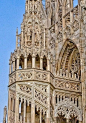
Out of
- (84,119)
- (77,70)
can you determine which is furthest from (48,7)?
(84,119)

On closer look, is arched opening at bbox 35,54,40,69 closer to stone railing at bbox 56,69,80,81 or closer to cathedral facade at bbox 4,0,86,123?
cathedral facade at bbox 4,0,86,123

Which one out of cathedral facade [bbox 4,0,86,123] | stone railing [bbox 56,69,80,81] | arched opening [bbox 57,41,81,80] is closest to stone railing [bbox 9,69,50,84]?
cathedral facade [bbox 4,0,86,123]

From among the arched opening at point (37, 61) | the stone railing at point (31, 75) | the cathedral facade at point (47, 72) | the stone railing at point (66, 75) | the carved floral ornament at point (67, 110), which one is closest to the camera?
the cathedral facade at point (47, 72)

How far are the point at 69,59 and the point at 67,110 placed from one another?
3901 mm

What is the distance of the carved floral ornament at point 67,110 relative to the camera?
21938 mm

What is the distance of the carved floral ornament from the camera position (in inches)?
864

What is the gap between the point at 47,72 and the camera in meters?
21.8

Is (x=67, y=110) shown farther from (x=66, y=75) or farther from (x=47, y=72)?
(x=47, y=72)

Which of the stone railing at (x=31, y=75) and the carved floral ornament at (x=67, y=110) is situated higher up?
the stone railing at (x=31, y=75)

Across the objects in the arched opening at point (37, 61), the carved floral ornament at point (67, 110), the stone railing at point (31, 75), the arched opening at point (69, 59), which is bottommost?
the carved floral ornament at point (67, 110)

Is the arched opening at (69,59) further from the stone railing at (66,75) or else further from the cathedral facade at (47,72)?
Answer: the stone railing at (66,75)

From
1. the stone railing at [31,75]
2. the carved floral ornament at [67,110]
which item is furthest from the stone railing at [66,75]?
the carved floral ornament at [67,110]

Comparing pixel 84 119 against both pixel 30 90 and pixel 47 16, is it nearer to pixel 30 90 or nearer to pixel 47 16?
pixel 30 90

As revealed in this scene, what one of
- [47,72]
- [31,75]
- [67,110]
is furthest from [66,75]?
[31,75]
